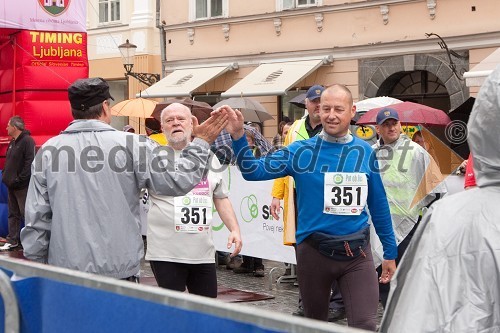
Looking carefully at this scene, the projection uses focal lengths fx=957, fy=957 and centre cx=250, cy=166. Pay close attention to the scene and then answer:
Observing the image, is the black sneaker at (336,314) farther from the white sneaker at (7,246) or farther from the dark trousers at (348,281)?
the white sneaker at (7,246)

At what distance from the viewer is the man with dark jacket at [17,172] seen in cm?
1303

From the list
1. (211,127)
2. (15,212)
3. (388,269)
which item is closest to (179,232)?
(388,269)

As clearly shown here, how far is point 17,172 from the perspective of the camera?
A: 13461 millimetres

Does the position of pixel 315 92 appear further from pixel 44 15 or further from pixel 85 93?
pixel 44 15

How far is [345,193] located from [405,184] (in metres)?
2.50

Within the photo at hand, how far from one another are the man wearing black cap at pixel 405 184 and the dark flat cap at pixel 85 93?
3.81m

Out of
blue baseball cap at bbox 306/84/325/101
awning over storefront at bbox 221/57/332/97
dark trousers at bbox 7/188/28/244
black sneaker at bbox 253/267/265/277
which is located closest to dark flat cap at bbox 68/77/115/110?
blue baseball cap at bbox 306/84/325/101

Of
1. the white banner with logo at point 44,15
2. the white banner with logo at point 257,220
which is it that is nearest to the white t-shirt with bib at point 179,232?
the white banner with logo at point 257,220

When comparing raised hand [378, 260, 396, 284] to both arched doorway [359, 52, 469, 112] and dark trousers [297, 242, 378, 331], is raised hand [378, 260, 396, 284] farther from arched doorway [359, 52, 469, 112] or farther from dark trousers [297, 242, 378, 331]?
arched doorway [359, 52, 469, 112]

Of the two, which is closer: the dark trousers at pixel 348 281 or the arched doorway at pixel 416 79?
the dark trousers at pixel 348 281

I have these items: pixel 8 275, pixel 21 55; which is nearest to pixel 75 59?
pixel 21 55

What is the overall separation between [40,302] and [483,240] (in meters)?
1.32

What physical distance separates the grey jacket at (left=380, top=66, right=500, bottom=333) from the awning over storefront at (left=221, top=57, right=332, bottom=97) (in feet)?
66.3

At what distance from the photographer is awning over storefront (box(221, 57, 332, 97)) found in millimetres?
23016
